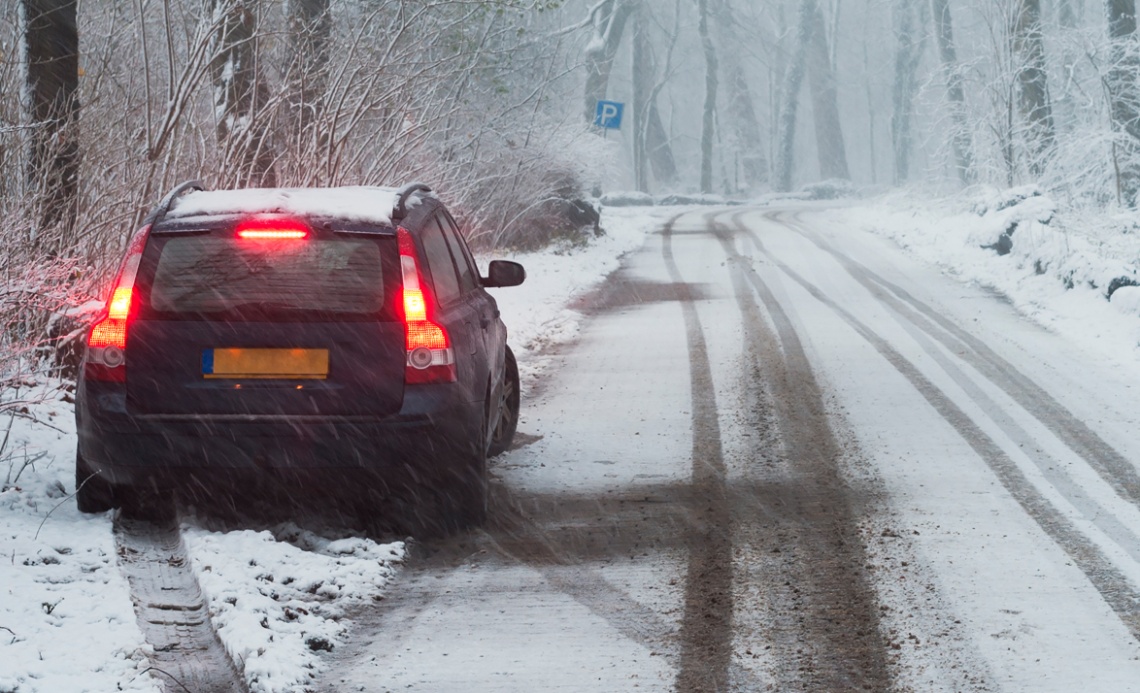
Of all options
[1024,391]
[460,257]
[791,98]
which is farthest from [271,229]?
[791,98]

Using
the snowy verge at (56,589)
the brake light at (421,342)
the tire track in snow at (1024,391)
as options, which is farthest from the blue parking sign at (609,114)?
the brake light at (421,342)

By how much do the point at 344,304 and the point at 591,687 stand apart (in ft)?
7.81

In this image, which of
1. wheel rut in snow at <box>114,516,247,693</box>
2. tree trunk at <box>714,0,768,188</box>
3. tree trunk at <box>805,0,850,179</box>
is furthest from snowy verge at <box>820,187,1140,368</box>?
tree trunk at <box>714,0,768,188</box>

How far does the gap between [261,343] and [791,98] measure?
64.4 metres

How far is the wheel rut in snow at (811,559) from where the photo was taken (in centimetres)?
466

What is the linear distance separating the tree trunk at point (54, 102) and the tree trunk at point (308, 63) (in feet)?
Answer: 8.63

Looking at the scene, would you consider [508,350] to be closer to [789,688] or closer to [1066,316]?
[789,688]

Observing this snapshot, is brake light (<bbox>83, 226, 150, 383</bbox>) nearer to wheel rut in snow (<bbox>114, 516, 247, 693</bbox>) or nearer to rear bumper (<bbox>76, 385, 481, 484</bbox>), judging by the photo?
rear bumper (<bbox>76, 385, 481, 484</bbox>)

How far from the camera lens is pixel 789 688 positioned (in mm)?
4430

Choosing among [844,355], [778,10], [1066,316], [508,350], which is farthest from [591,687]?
[778,10]

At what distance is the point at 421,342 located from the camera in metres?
6.04

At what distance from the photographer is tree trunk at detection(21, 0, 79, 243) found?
30.8 ft

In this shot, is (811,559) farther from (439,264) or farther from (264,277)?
(264,277)

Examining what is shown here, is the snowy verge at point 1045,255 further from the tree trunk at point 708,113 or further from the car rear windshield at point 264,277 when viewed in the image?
the tree trunk at point 708,113
